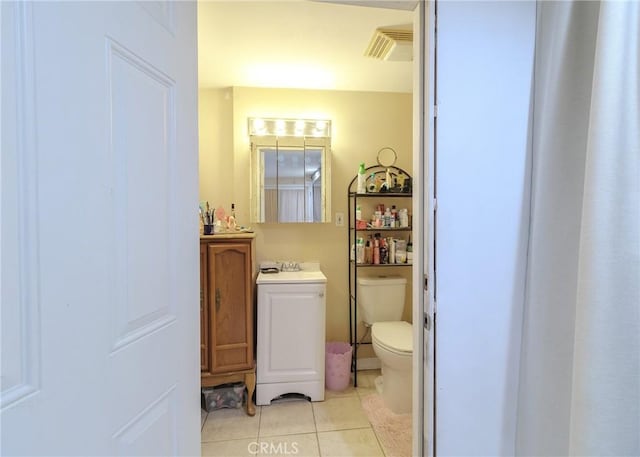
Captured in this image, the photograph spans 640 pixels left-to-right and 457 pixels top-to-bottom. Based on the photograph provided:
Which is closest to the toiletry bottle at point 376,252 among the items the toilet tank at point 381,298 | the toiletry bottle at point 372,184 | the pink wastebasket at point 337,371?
the toilet tank at point 381,298

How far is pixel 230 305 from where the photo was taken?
198cm

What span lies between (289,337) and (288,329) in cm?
6

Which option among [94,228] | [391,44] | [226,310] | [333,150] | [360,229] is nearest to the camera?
[94,228]

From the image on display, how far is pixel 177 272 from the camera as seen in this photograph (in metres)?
0.76

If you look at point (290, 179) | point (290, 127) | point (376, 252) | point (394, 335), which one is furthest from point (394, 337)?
point (290, 127)

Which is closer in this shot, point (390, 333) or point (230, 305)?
point (230, 305)

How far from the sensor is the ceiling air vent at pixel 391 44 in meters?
1.75

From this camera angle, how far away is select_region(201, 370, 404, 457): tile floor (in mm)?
1704

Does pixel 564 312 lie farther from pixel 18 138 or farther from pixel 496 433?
pixel 18 138

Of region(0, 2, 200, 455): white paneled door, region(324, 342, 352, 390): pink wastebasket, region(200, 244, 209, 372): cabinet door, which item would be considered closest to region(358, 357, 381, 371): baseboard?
region(324, 342, 352, 390): pink wastebasket

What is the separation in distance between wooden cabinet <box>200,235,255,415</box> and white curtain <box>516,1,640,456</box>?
5.22ft

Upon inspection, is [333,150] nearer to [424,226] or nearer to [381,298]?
[381,298]

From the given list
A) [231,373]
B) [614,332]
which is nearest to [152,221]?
[614,332]

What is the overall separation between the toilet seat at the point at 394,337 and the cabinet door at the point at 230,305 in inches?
34.5
